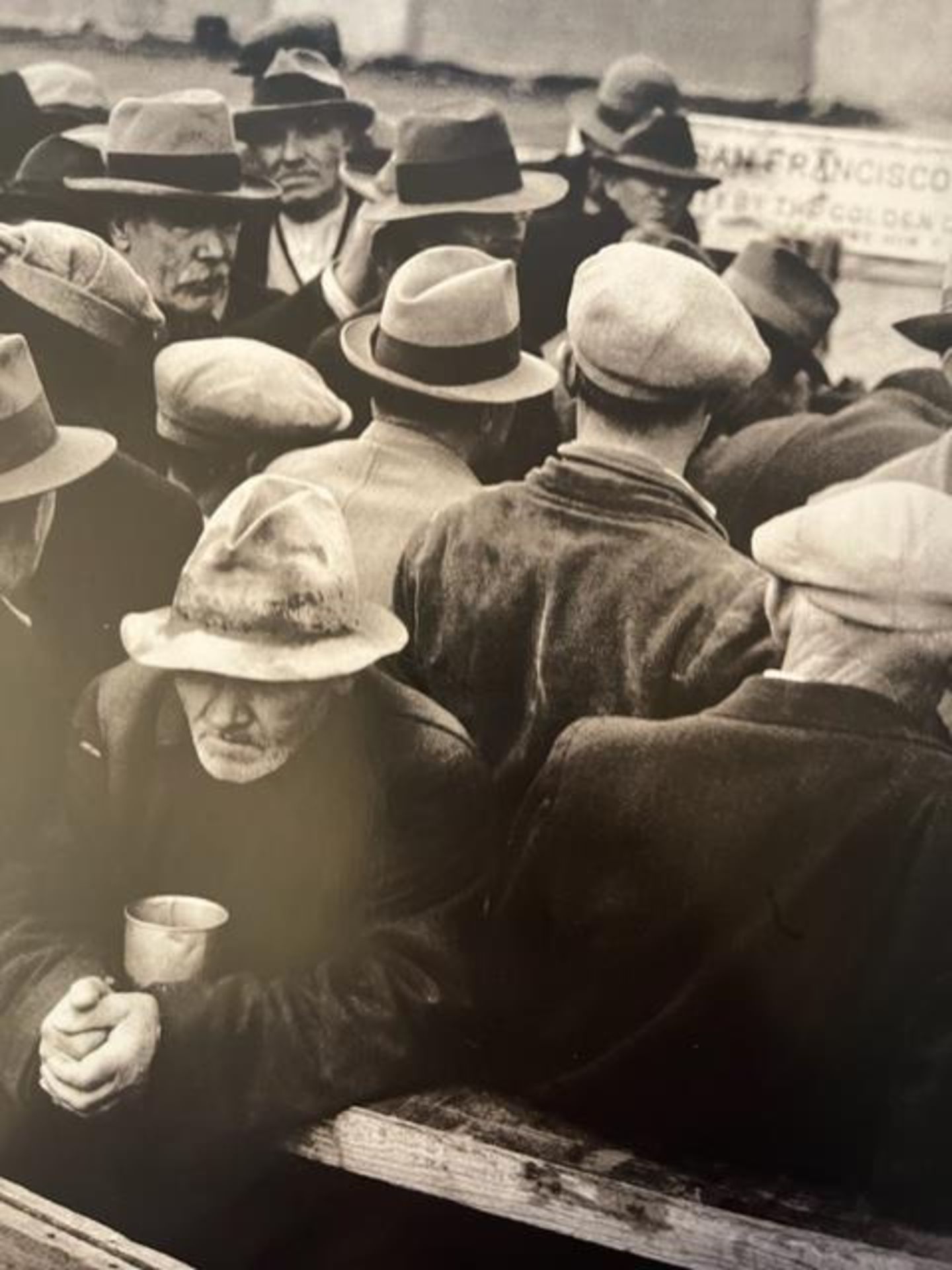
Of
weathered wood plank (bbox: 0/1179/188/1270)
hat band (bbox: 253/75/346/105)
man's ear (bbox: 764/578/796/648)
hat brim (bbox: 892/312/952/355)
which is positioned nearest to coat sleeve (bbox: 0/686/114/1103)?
weathered wood plank (bbox: 0/1179/188/1270)

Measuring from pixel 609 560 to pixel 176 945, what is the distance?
110 centimetres

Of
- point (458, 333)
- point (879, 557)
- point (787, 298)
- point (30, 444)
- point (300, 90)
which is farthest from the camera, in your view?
point (30, 444)

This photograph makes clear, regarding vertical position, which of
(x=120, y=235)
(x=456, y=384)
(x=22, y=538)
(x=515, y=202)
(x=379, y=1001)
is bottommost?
(x=379, y=1001)

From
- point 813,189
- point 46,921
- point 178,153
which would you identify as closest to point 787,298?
point 813,189

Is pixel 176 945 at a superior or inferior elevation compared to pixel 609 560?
inferior

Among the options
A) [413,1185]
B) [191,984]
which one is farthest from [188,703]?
[413,1185]

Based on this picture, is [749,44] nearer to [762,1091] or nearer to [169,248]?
[169,248]

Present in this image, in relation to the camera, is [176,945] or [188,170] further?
[188,170]

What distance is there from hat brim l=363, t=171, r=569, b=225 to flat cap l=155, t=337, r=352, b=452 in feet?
1.23

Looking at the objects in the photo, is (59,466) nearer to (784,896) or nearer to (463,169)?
(463,169)

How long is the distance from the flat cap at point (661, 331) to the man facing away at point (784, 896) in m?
0.31

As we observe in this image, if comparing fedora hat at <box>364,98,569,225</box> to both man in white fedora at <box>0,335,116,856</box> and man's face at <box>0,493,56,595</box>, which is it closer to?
man in white fedora at <box>0,335,116,856</box>

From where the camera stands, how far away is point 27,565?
3604 mm

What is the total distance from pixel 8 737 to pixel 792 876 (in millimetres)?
1582
